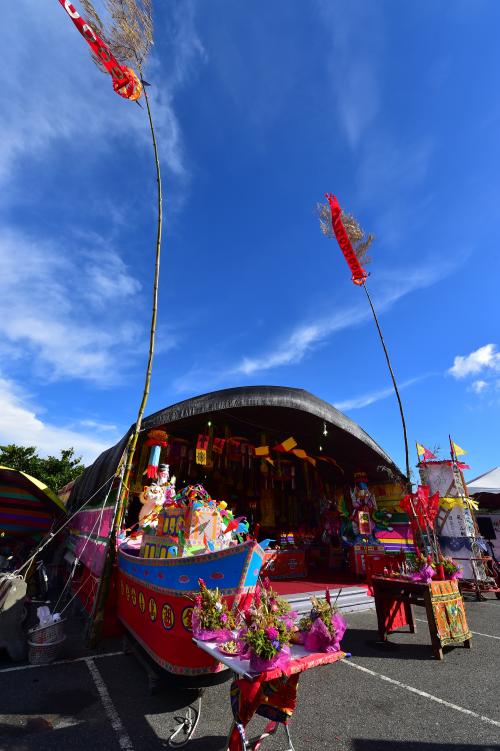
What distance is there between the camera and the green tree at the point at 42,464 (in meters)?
24.9

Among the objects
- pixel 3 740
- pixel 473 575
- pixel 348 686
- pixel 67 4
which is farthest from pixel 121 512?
pixel 473 575

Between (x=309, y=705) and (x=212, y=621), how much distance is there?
2.02 metres

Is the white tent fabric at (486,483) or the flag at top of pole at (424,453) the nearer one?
the flag at top of pole at (424,453)

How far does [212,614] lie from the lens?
3254 mm

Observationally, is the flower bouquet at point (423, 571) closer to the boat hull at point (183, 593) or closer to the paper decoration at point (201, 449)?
the boat hull at point (183, 593)

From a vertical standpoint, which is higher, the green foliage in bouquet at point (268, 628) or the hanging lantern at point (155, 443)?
the hanging lantern at point (155, 443)

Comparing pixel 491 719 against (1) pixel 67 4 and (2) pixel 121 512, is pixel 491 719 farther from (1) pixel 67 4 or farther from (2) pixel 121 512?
(1) pixel 67 4

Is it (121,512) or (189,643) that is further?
(121,512)

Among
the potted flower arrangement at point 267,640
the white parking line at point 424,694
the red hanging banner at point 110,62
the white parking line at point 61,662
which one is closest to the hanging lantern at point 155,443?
the white parking line at point 61,662

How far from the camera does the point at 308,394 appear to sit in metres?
10.5

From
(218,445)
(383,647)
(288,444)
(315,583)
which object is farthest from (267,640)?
(288,444)

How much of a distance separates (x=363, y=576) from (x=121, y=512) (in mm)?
7741

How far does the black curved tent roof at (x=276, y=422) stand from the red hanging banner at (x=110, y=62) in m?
7.35

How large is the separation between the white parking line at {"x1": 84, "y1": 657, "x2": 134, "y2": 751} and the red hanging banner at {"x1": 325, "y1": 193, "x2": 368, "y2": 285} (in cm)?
1396
